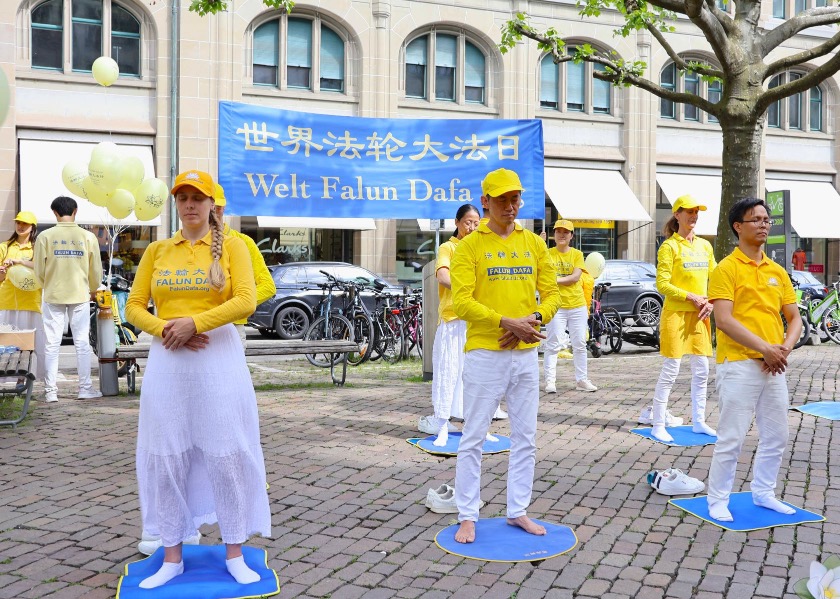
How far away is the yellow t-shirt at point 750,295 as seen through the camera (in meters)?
5.33

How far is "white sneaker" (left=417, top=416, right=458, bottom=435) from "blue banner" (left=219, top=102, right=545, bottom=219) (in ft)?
9.00

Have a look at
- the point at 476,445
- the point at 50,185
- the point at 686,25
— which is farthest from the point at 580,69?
the point at 476,445

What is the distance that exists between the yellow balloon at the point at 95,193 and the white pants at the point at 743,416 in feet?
29.6

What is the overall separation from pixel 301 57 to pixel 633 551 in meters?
22.4

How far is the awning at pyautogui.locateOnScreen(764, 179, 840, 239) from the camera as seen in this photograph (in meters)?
30.4

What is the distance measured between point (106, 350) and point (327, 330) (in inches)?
151

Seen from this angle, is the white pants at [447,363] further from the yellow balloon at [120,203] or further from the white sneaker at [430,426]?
the yellow balloon at [120,203]

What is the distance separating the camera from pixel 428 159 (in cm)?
1023

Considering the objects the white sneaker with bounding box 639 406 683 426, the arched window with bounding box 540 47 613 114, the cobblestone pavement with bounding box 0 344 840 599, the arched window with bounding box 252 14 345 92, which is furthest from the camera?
the arched window with bounding box 540 47 613 114

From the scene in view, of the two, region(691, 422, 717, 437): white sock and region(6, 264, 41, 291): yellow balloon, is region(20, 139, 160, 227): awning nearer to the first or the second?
region(6, 264, 41, 291): yellow balloon

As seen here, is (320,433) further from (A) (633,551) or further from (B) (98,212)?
(B) (98,212)

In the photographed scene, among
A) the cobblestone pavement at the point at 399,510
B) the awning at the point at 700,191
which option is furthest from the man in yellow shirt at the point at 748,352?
the awning at the point at 700,191

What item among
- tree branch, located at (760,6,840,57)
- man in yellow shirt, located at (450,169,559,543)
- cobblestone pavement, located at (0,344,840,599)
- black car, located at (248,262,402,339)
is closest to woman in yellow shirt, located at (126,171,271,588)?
cobblestone pavement, located at (0,344,840,599)

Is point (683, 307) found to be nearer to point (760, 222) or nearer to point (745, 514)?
point (760, 222)
